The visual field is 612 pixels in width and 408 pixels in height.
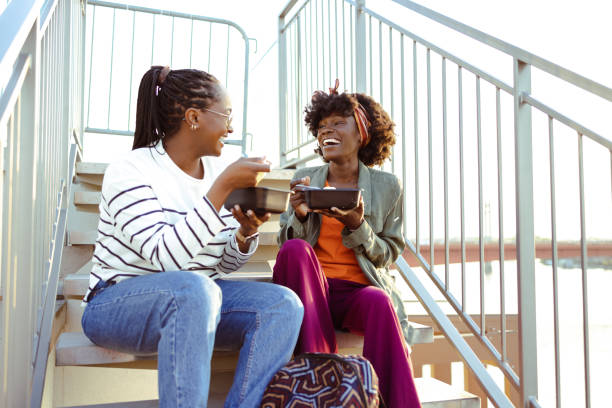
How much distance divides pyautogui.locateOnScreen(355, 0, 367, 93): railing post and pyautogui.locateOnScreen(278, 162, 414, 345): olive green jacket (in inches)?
26.2

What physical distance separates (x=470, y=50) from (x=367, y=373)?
1135 mm

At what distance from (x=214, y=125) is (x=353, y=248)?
608mm

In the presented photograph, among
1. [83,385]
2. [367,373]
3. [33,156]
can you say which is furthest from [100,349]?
[83,385]

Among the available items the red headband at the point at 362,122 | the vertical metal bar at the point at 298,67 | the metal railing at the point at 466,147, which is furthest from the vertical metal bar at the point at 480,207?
the vertical metal bar at the point at 298,67

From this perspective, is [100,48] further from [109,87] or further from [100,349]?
[100,349]

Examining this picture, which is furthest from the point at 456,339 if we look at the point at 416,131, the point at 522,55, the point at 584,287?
the point at 522,55

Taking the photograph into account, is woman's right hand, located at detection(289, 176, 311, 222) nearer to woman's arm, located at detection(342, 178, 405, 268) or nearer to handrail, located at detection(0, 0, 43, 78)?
woman's arm, located at detection(342, 178, 405, 268)

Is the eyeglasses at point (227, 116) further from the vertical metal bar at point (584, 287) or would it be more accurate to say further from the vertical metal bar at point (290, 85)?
the vertical metal bar at point (290, 85)

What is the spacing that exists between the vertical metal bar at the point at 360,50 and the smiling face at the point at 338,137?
0.58 meters

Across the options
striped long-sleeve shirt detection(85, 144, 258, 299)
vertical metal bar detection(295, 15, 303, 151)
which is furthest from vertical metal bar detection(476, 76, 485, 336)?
vertical metal bar detection(295, 15, 303, 151)

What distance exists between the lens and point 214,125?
1.52 m

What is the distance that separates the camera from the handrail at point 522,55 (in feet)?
4.17

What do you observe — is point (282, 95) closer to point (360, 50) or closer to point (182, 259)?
point (360, 50)

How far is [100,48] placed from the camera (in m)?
3.80
